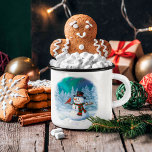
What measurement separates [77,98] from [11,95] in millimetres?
273

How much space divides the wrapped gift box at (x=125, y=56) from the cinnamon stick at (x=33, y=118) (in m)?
0.81

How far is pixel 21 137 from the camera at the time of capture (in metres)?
0.84

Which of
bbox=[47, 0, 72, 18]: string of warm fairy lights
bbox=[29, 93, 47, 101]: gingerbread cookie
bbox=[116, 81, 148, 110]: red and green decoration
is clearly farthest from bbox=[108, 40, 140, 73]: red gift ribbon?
bbox=[29, 93, 47, 101]: gingerbread cookie

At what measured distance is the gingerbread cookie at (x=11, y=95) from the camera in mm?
966

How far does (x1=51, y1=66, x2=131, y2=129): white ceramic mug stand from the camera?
0.85 m

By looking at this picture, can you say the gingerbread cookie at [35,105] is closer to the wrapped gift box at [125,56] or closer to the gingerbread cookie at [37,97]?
the gingerbread cookie at [37,97]

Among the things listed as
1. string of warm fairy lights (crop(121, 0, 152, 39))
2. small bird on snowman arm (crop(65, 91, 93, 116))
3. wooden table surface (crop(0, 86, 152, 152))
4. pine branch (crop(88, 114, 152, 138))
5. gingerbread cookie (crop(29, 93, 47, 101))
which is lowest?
wooden table surface (crop(0, 86, 152, 152))

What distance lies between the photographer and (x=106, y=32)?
1971 mm

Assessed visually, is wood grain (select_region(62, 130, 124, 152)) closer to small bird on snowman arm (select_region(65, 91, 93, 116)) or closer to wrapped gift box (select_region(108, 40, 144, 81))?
small bird on snowman arm (select_region(65, 91, 93, 116))

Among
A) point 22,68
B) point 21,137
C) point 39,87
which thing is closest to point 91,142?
point 21,137

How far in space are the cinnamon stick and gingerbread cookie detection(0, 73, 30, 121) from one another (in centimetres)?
4

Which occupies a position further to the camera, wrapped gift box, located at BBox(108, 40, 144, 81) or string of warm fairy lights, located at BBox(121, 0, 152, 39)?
string of warm fairy lights, located at BBox(121, 0, 152, 39)

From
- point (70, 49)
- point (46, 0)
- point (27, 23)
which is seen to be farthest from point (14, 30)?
point (70, 49)

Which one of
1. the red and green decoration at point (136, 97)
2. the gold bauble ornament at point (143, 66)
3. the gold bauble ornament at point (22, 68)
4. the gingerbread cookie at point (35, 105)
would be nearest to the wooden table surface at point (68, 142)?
the gingerbread cookie at point (35, 105)
